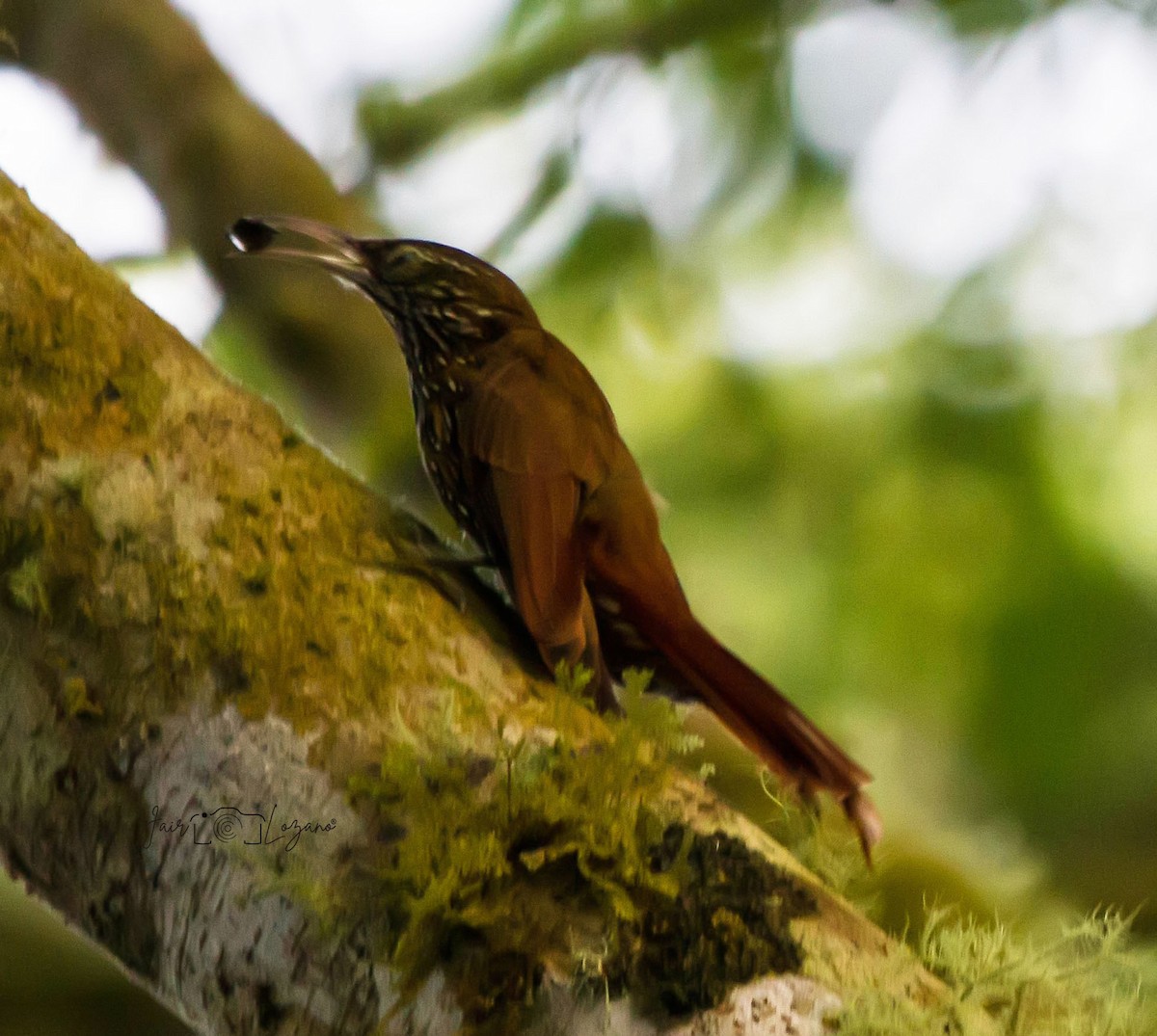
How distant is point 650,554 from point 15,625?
0.61 meters

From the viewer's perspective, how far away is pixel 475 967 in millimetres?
802

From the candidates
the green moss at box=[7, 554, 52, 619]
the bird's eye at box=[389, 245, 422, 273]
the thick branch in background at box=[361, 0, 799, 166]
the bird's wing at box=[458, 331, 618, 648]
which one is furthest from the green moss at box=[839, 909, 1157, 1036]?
the thick branch in background at box=[361, 0, 799, 166]

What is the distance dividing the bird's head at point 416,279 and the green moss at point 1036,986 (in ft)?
2.68

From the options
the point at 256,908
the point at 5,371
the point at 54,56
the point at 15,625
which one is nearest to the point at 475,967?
the point at 256,908

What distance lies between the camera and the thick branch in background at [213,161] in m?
1.85

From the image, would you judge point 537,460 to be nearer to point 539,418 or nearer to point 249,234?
point 539,418

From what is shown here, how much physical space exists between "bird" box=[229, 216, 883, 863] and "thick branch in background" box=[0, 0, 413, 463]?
44cm

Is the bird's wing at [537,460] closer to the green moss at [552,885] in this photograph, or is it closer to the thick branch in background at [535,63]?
the green moss at [552,885]

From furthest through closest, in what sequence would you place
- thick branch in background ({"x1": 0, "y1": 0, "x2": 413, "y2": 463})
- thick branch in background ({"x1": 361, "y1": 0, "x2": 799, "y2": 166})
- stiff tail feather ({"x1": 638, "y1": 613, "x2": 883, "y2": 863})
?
thick branch in background ({"x1": 361, "y1": 0, "x2": 799, "y2": 166})
thick branch in background ({"x1": 0, "y1": 0, "x2": 413, "y2": 463})
stiff tail feather ({"x1": 638, "y1": 613, "x2": 883, "y2": 863})

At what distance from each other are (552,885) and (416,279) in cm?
81

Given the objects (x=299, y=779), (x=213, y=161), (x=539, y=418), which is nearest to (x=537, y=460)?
(x=539, y=418)

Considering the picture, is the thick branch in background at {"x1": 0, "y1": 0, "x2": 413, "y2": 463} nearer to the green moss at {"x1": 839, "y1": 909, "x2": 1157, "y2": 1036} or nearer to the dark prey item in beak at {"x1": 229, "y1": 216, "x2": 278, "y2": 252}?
the dark prey item in beak at {"x1": 229, "y1": 216, "x2": 278, "y2": 252}

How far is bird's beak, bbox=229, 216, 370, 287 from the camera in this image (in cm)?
136

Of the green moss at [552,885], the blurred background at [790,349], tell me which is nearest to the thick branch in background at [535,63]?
the blurred background at [790,349]
